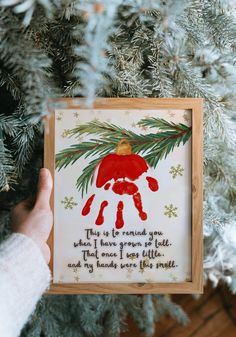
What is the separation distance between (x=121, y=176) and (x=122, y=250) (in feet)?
0.37

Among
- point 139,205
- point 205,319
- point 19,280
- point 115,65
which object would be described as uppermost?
point 115,65

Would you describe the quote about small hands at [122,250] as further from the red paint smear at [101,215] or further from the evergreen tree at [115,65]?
the evergreen tree at [115,65]

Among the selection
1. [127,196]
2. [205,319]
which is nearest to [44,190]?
[127,196]

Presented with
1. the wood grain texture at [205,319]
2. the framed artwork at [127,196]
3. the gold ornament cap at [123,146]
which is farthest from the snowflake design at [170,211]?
the wood grain texture at [205,319]

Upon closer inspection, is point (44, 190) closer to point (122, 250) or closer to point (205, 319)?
point (122, 250)

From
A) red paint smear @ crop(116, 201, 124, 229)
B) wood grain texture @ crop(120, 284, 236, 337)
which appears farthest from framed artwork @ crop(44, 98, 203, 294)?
wood grain texture @ crop(120, 284, 236, 337)

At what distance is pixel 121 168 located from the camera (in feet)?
2.04

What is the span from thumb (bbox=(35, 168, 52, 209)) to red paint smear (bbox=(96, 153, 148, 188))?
0.07 meters

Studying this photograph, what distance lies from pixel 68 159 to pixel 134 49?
193 millimetres

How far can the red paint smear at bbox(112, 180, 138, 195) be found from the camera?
620 mm

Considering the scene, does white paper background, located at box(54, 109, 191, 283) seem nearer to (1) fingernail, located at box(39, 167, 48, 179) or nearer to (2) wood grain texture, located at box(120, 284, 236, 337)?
(1) fingernail, located at box(39, 167, 48, 179)

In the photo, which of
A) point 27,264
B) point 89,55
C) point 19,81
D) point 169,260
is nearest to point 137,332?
point 169,260

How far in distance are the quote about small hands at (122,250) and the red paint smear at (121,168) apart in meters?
0.08

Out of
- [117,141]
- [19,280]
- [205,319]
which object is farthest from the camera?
[205,319]
